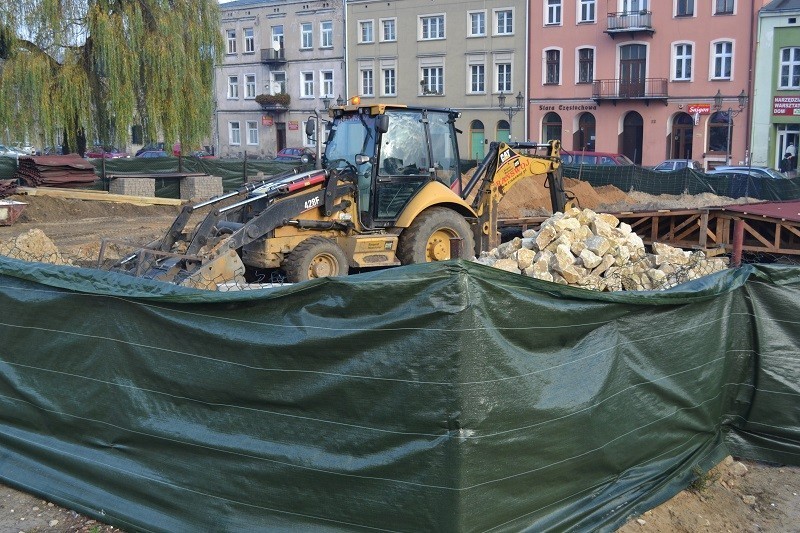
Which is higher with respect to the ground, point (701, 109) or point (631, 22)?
point (631, 22)

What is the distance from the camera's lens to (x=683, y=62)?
1778 inches

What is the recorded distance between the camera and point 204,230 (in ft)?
36.7

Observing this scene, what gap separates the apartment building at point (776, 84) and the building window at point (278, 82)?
29.1 m

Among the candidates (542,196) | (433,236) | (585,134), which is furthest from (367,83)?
(433,236)

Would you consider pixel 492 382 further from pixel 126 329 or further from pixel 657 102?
pixel 657 102

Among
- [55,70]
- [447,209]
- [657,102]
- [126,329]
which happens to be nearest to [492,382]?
[126,329]

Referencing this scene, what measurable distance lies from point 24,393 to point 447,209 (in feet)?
27.1

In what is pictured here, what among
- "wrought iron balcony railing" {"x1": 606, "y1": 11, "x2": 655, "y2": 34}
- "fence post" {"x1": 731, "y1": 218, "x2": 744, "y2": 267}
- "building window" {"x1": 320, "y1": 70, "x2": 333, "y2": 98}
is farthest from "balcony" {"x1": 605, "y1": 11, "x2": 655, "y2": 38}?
"fence post" {"x1": 731, "y1": 218, "x2": 744, "y2": 267}

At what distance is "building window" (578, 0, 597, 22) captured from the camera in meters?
47.0

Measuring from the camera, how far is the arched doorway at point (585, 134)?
4856 centimetres

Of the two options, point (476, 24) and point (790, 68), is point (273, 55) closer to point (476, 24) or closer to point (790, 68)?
point (476, 24)

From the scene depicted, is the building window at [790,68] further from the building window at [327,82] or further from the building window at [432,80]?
the building window at [327,82]

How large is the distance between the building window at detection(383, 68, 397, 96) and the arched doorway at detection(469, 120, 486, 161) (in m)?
5.43

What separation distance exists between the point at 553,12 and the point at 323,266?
39884 mm
